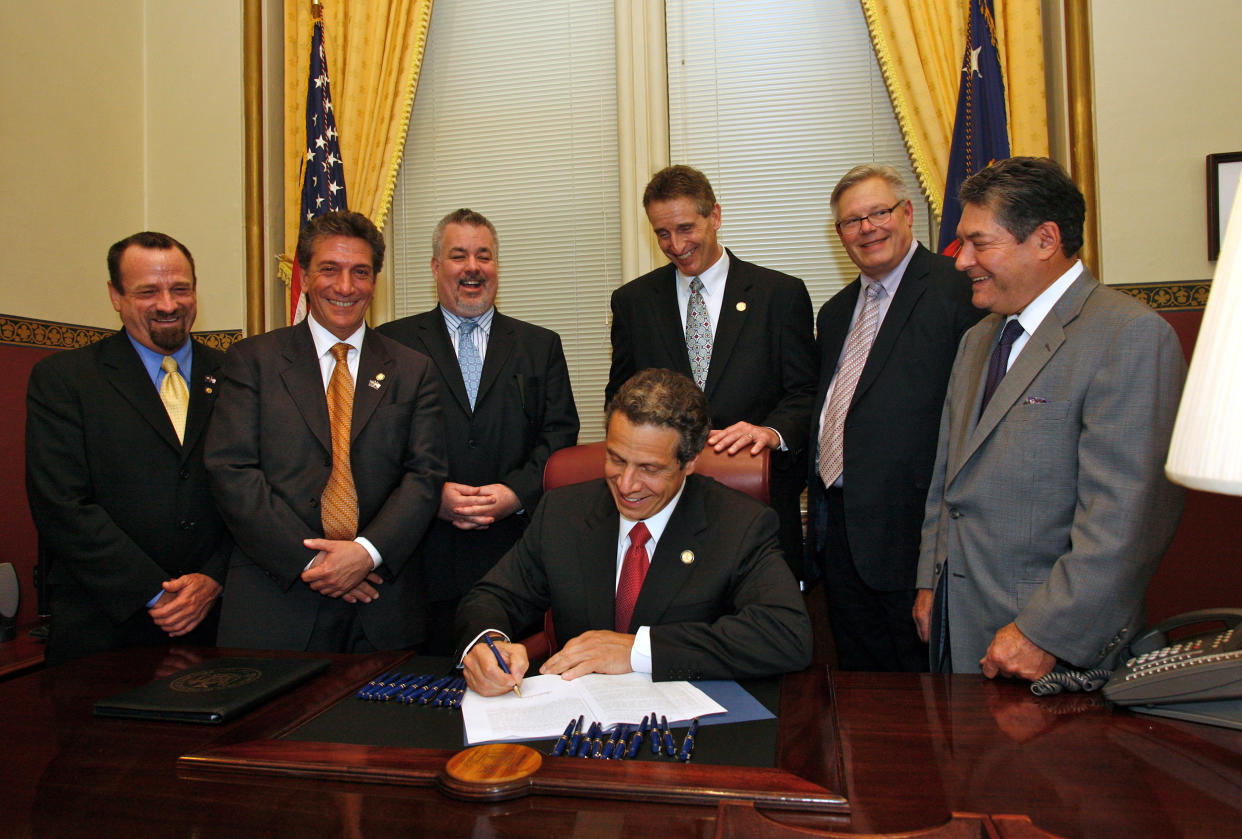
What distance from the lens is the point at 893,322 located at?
9.20 feet

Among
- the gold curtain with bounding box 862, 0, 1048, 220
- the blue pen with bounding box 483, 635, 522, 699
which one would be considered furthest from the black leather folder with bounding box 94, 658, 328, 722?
the gold curtain with bounding box 862, 0, 1048, 220

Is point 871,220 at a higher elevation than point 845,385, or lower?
higher

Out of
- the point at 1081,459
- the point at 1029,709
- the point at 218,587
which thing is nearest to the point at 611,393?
the point at 218,587

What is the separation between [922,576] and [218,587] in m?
2.04

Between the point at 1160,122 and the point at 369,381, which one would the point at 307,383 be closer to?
the point at 369,381

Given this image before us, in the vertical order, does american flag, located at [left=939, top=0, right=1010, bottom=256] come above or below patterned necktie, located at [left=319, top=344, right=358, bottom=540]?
above

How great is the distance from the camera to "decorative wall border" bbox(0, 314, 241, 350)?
13.3ft

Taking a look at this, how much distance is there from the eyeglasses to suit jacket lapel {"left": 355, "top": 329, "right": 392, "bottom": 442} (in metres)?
1.51

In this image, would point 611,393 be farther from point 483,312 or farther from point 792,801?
point 792,801

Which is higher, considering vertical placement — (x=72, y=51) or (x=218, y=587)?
(x=72, y=51)

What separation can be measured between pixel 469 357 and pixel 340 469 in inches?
33.1

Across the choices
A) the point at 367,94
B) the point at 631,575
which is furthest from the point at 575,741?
the point at 367,94

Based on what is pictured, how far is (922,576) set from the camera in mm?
2420

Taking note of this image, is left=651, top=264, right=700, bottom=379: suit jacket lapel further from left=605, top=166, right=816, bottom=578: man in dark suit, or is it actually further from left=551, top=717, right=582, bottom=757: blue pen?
left=551, top=717, right=582, bottom=757: blue pen
